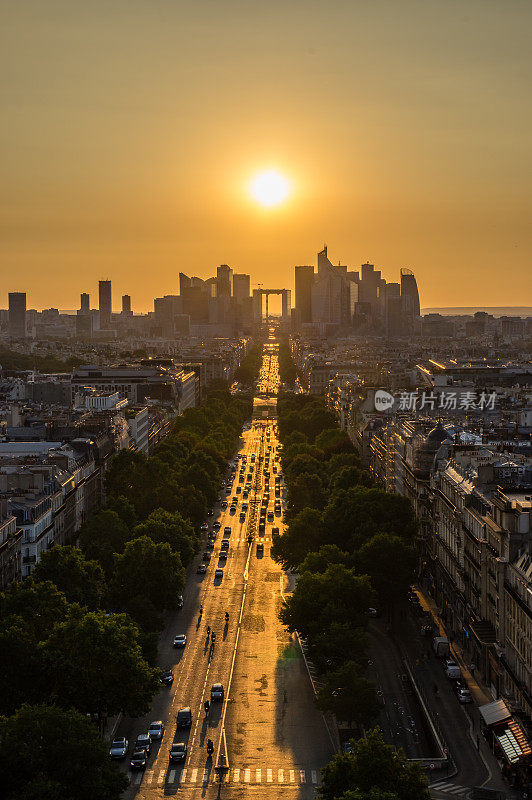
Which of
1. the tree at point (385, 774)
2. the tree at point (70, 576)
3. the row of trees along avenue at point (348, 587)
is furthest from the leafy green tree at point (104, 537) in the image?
the tree at point (385, 774)

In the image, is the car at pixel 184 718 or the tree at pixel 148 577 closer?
the car at pixel 184 718

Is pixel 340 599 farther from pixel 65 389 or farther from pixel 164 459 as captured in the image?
pixel 65 389

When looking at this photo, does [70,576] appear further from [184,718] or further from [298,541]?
[298,541]

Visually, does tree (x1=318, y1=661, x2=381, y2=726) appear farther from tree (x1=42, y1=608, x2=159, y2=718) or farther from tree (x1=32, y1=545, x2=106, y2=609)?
tree (x1=32, y1=545, x2=106, y2=609)

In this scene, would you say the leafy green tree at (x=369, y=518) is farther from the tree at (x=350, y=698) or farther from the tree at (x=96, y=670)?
the tree at (x=96, y=670)

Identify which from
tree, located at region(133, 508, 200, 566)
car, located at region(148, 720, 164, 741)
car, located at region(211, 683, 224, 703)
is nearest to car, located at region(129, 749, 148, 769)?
car, located at region(148, 720, 164, 741)

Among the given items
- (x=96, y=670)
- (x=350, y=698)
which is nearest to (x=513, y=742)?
(x=350, y=698)

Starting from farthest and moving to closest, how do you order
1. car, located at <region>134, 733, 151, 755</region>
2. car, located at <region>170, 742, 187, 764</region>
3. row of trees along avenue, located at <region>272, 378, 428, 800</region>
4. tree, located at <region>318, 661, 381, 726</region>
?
tree, located at <region>318, 661, 381, 726</region> < car, located at <region>134, 733, 151, 755</region> < car, located at <region>170, 742, 187, 764</region> < row of trees along avenue, located at <region>272, 378, 428, 800</region>
